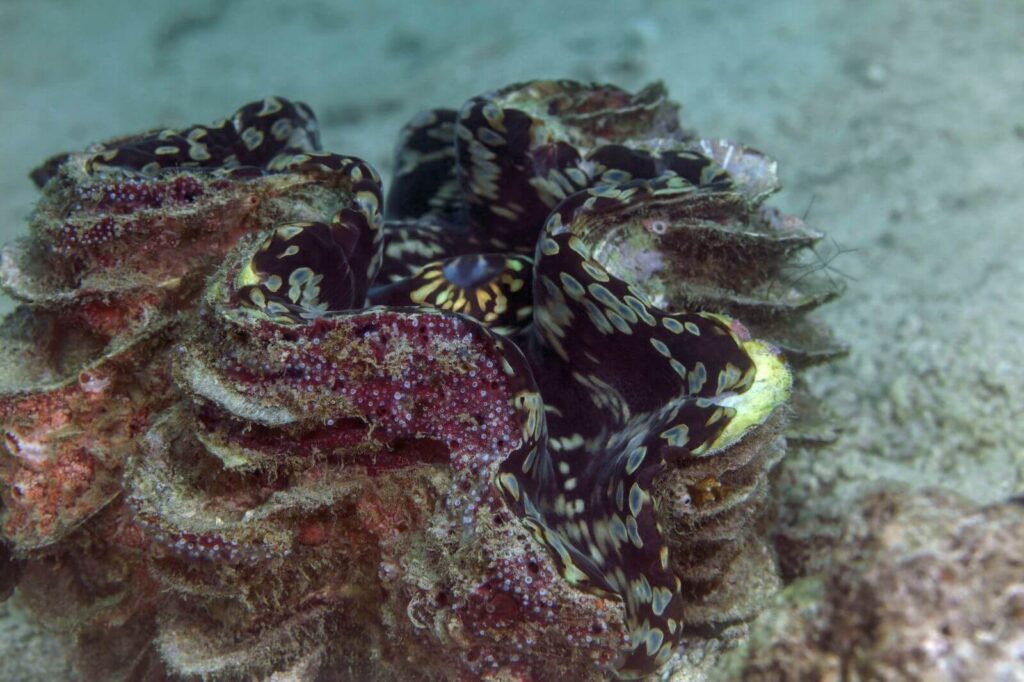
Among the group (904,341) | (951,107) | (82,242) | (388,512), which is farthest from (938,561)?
(951,107)

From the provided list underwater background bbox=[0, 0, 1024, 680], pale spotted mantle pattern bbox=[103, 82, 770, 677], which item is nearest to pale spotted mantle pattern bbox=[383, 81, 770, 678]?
pale spotted mantle pattern bbox=[103, 82, 770, 677]

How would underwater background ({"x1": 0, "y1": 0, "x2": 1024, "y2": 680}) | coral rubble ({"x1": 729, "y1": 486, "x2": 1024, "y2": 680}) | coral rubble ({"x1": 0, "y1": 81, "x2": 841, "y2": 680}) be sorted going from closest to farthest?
coral rubble ({"x1": 729, "y1": 486, "x2": 1024, "y2": 680})
coral rubble ({"x1": 0, "y1": 81, "x2": 841, "y2": 680})
underwater background ({"x1": 0, "y1": 0, "x2": 1024, "y2": 680})

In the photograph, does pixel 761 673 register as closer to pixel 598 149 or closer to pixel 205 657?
pixel 205 657

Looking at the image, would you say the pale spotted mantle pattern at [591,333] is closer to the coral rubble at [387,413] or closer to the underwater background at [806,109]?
the coral rubble at [387,413]

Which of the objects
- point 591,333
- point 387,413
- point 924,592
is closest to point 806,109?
point 591,333

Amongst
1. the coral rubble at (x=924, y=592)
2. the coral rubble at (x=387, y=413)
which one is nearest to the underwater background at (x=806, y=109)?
the coral rubble at (x=924, y=592)

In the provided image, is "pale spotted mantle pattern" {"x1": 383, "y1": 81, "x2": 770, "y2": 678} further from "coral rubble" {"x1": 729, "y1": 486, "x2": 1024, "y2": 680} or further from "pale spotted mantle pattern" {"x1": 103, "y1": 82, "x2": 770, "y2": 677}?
"coral rubble" {"x1": 729, "y1": 486, "x2": 1024, "y2": 680}
